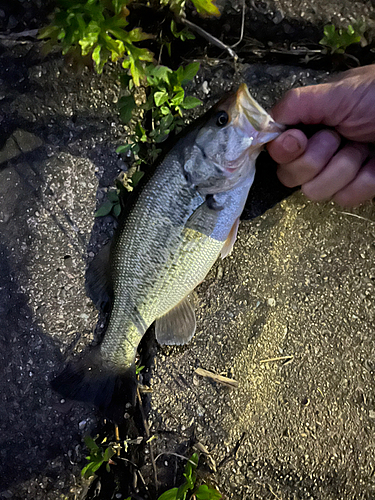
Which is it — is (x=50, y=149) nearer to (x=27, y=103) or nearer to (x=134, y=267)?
(x=27, y=103)

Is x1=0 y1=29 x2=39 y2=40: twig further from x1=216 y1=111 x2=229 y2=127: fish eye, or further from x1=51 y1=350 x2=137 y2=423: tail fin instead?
x1=51 y1=350 x2=137 y2=423: tail fin

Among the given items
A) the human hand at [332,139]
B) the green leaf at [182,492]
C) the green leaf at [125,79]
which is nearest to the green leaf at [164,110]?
the green leaf at [125,79]

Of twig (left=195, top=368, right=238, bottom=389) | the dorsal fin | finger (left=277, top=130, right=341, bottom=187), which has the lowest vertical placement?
twig (left=195, top=368, right=238, bottom=389)

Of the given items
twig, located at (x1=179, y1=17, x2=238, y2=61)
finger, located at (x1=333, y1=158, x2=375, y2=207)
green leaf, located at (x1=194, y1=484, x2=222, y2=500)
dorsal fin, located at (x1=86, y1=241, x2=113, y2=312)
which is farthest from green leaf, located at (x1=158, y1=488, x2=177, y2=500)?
twig, located at (x1=179, y1=17, x2=238, y2=61)

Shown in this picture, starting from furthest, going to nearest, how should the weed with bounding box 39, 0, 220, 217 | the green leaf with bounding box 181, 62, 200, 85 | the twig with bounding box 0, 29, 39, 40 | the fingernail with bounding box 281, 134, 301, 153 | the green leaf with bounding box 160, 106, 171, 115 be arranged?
the twig with bounding box 0, 29, 39, 40 < the green leaf with bounding box 160, 106, 171, 115 < the green leaf with bounding box 181, 62, 200, 85 < the fingernail with bounding box 281, 134, 301, 153 < the weed with bounding box 39, 0, 220, 217

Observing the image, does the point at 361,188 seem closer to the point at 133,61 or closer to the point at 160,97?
the point at 160,97

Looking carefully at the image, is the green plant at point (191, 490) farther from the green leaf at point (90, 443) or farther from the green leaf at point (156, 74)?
the green leaf at point (156, 74)
